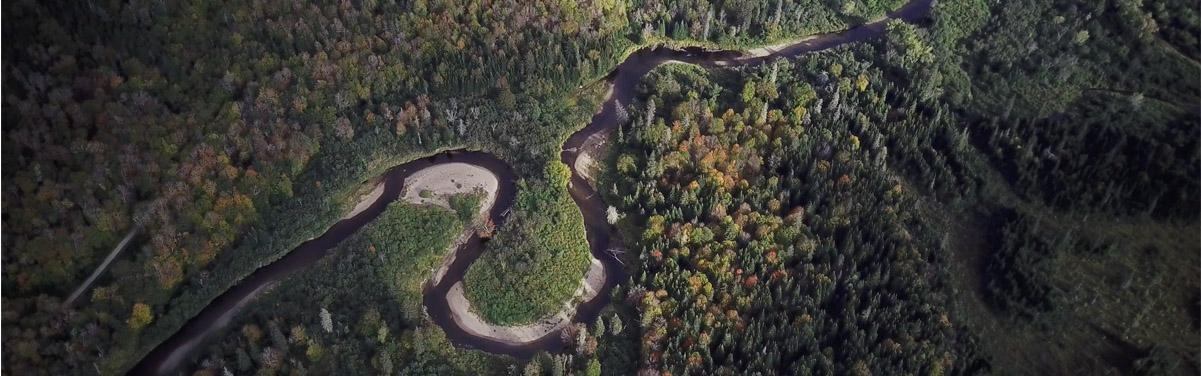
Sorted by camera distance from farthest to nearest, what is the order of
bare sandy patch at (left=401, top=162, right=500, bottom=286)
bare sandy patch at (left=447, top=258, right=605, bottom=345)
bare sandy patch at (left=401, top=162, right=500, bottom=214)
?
bare sandy patch at (left=401, top=162, right=500, bottom=214) → bare sandy patch at (left=401, top=162, right=500, bottom=286) → bare sandy patch at (left=447, top=258, right=605, bottom=345)

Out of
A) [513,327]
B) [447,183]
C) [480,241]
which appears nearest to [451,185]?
[447,183]

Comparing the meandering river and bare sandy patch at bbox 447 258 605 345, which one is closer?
the meandering river

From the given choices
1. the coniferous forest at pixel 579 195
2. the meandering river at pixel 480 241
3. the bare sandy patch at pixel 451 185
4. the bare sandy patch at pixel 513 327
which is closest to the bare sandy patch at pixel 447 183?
the bare sandy patch at pixel 451 185

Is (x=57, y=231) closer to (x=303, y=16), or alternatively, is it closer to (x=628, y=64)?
(x=303, y=16)

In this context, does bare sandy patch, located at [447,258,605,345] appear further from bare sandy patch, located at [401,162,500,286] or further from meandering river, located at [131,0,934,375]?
bare sandy patch, located at [401,162,500,286]

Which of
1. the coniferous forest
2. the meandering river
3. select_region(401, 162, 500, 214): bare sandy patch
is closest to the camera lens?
the coniferous forest

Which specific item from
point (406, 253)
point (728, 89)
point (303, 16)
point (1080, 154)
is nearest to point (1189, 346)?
point (1080, 154)

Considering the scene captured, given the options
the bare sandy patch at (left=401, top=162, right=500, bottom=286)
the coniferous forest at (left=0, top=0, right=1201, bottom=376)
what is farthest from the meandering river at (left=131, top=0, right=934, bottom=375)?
the bare sandy patch at (left=401, top=162, right=500, bottom=286)

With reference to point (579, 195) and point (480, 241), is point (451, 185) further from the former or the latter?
point (579, 195)
